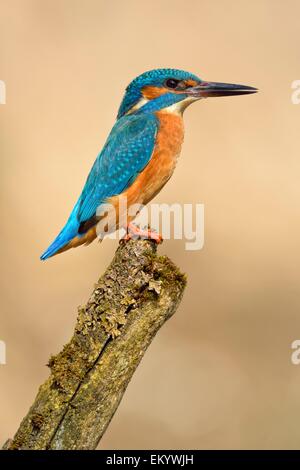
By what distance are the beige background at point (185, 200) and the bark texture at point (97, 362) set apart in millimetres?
3471

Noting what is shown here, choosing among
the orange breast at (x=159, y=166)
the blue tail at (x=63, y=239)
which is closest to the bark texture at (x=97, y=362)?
the blue tail at (x=63, y=239)

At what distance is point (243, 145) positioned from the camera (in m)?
7.55

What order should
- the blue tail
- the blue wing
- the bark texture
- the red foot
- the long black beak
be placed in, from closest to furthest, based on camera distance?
the bark texture → the red foot → the blue tail → the blue wing → the long black beak

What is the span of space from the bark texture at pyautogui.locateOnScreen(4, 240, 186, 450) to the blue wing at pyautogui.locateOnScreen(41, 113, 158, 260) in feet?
4.29

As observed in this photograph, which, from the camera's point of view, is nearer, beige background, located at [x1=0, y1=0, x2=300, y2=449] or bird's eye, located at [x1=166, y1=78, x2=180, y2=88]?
bird's eye, located at [x1=166, y1=78, x2=180, y2=88]

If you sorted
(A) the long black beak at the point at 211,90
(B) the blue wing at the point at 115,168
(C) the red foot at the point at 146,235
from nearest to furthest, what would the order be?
(C) the red foot at the point at 146,235, (B) the blue wing at the point at 115,168, (A) the long black beak at the point at 211,90

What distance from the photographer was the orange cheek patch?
195 inches

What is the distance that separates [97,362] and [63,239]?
4.82ft

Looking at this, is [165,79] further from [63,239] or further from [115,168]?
[63,239]

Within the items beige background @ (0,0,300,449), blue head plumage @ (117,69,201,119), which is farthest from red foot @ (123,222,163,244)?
beige background @ (0,0,300,449)

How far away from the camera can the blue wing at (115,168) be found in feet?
14.7

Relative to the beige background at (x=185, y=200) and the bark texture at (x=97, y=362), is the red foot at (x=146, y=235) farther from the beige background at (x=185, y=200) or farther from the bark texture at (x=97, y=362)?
the beige background at (x=185, y=200)

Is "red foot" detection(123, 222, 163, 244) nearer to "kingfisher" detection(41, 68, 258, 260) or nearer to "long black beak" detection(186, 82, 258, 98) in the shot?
"kingfisher" detection(41, 68, 258, 260)
